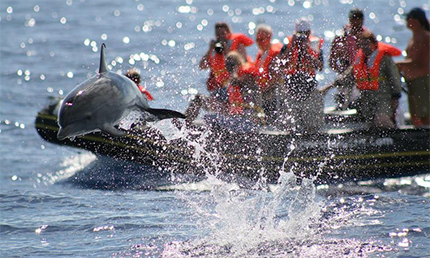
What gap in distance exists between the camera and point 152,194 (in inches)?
483

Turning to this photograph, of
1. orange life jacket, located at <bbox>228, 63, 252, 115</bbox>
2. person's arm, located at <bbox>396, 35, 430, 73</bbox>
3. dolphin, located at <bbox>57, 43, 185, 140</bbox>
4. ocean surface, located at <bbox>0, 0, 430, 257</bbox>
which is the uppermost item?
dolphin, located at <bbox>57, 43, 185, 140</bbox>

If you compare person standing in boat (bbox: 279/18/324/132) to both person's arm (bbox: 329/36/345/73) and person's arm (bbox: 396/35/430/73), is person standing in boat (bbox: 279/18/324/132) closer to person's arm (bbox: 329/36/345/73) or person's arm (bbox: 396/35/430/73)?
person's arm (bbox: 329/36/345/73)

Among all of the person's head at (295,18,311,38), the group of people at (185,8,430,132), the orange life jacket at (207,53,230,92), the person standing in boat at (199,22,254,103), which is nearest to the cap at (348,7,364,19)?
the group of people at (185,8,430,132)

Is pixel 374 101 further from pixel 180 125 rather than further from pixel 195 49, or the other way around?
pixel 195 49

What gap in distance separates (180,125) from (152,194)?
56.0 inches

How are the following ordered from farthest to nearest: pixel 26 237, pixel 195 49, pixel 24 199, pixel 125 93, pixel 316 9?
pixel 316 9
pixel 195 49
pixel 24 199
pixel 26 237
pixel 125 93

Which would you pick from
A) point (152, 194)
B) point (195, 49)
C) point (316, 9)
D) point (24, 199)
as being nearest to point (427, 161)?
point (152, 194)

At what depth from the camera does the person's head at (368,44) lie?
42.3 ft

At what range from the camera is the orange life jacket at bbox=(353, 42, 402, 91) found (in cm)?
1288

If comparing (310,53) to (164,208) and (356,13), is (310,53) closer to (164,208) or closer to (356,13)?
(356,13)

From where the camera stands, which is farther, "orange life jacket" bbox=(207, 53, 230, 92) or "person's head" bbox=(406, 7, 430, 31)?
"orange life jacket" bbox=(207, 53, 230, 92)

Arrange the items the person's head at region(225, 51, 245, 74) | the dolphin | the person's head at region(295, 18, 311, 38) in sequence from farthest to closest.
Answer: the person's head at region(225, 51, 245, 74), the person's head at region(295, 18, 311, 38), the dolphin

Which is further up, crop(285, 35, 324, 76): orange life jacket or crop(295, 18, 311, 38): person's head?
crop(295, 18, 311, 38): person's head

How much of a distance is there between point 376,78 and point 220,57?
2.71 m
